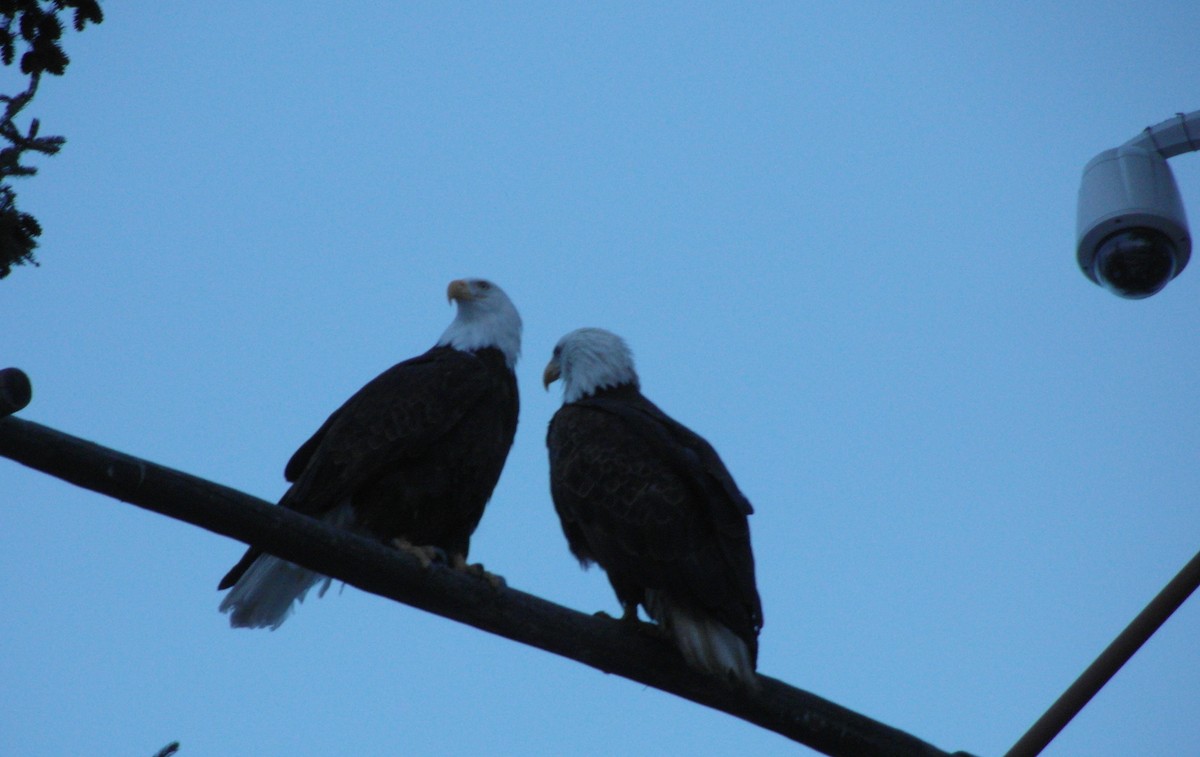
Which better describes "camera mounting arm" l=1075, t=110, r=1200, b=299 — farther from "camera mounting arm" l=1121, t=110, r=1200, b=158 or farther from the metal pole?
the metal pole

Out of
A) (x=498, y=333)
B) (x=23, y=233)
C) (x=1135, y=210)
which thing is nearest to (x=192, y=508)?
(x=23, y=233)

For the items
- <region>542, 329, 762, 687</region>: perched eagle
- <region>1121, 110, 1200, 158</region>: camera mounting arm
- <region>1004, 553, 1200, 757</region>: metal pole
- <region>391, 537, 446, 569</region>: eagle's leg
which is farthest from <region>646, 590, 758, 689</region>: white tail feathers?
<region>1121, 110, 1200, 158</region>: camera mounting arm

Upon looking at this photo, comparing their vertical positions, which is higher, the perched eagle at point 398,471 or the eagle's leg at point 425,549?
the perched eagle at point 398,471

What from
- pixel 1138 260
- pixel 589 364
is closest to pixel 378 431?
pixel 589 364

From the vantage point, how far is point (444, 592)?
338 cm

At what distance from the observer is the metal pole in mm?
2965

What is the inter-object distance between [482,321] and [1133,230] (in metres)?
2.92

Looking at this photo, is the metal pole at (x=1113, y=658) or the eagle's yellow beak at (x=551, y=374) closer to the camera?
the metal pole at (x=1113, y=658)

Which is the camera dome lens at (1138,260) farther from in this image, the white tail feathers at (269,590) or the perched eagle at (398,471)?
the white tail feathers at (269,590)

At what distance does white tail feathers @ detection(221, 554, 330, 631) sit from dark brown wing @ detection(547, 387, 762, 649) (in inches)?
40.4

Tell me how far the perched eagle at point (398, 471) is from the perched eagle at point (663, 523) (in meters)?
0.43

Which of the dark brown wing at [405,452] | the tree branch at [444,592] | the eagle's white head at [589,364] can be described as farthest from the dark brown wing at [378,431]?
the tree branch at [444,592]

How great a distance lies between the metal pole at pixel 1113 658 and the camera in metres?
2.96

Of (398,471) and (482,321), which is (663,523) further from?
(482,321)
